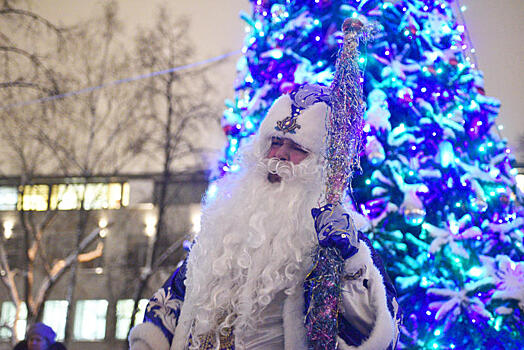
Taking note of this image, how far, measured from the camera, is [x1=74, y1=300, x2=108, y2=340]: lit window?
1538 centimetres

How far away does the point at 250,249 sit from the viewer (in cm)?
256

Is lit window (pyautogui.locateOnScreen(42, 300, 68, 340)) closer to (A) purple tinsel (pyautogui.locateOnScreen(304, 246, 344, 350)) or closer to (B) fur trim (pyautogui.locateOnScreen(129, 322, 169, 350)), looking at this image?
(B) fur trim (pyautogui.locateOnScreen(129, 322, 169, 350))

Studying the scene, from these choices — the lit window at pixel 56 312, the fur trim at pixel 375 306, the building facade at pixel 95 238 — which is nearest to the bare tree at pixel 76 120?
the building facade at pixel 95 238

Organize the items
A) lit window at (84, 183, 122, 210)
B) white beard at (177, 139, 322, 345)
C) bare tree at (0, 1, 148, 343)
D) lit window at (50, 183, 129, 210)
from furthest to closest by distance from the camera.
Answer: lit window at (84, 183, 122, 210)
lit window at (50, 183, 129, 210)
bare tree at (0, 1, 148, 343)
white beard at (177, 139, 322, 345)

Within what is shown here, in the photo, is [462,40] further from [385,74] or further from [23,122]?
[23,122]

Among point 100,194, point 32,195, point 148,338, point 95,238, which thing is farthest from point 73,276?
point 148,338

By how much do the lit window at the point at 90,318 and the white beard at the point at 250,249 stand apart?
537 inches

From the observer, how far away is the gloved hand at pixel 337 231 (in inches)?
85.0

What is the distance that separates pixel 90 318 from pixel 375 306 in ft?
48.0

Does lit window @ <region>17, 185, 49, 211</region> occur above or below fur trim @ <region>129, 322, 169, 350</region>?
above

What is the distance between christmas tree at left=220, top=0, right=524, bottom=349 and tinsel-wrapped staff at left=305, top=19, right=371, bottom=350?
99 cm

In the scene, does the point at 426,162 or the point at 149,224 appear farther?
the point at 149,224

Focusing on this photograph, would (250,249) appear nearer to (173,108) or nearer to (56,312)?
(173,108)

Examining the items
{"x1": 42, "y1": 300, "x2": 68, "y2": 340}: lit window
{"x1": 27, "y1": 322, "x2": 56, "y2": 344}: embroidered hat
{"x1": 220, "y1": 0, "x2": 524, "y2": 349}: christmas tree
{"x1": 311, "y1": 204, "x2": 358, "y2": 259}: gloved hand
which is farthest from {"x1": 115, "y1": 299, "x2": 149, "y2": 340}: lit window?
{"x1": 311, "y1": 204, "x2": 358, "y2": 259}: gloved hand
